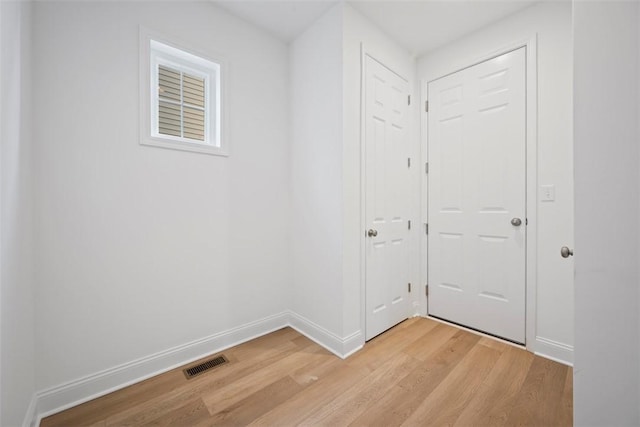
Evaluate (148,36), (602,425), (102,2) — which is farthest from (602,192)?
(102,2)

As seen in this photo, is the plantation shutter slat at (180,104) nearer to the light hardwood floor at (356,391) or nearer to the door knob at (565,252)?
the light hardwood floor at (356,391)

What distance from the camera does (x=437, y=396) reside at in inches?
59.7

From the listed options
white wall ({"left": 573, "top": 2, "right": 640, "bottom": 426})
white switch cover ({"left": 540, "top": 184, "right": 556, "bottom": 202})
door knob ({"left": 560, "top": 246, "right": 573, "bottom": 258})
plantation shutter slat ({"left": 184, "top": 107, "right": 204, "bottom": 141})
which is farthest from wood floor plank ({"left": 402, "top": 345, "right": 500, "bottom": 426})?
plantation shutter slat ({"left": 184, "top": 107, "right": 204, "bottom": 141})

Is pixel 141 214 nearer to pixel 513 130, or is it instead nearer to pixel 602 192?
pixel 602 192

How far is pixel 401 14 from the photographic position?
6.77 feet

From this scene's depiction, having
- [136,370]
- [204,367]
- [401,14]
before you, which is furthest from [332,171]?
[136,370]

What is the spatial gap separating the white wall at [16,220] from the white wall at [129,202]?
0.10 meters

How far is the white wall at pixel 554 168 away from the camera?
182cm

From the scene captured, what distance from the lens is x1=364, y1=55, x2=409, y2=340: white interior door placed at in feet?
7.09

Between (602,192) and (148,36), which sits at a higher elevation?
(148,36)

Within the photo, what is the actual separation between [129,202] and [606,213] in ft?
Result: 7.16

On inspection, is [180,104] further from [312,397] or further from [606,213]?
[606,213]

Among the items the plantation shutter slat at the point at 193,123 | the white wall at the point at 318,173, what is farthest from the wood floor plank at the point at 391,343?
the plantation shutter slat at the point at 193,123

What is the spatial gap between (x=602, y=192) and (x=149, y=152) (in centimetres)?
217
